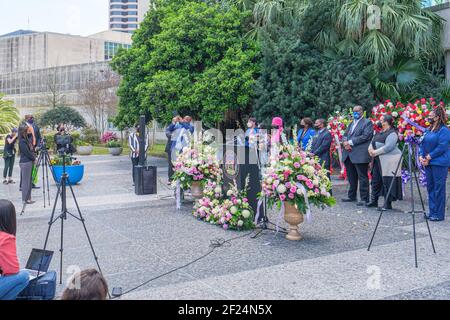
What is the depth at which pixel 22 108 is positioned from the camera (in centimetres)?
6588

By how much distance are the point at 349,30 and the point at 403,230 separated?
394 inches

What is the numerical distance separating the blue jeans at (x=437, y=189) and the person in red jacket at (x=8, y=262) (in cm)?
670

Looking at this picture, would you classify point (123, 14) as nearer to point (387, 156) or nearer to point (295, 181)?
point (387, 156)

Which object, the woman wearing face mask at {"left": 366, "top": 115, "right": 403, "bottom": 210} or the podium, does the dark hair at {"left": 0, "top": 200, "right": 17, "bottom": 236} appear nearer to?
the podium

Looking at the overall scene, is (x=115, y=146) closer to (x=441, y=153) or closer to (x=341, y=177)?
(x=341, y=177)

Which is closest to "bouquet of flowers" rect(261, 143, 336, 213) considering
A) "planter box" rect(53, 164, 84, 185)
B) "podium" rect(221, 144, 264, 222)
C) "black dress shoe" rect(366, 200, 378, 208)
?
"podium" rect(221, 144, 264, 222)

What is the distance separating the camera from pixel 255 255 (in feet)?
20.2

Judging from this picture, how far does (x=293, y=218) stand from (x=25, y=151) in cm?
631

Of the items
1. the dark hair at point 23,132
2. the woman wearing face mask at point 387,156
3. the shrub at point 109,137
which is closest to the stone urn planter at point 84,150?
the shrub at point 109,137

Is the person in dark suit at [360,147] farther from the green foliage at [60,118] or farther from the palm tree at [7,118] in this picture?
the green foliage at [60,118]

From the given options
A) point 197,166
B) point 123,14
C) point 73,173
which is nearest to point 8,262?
point 197,166
